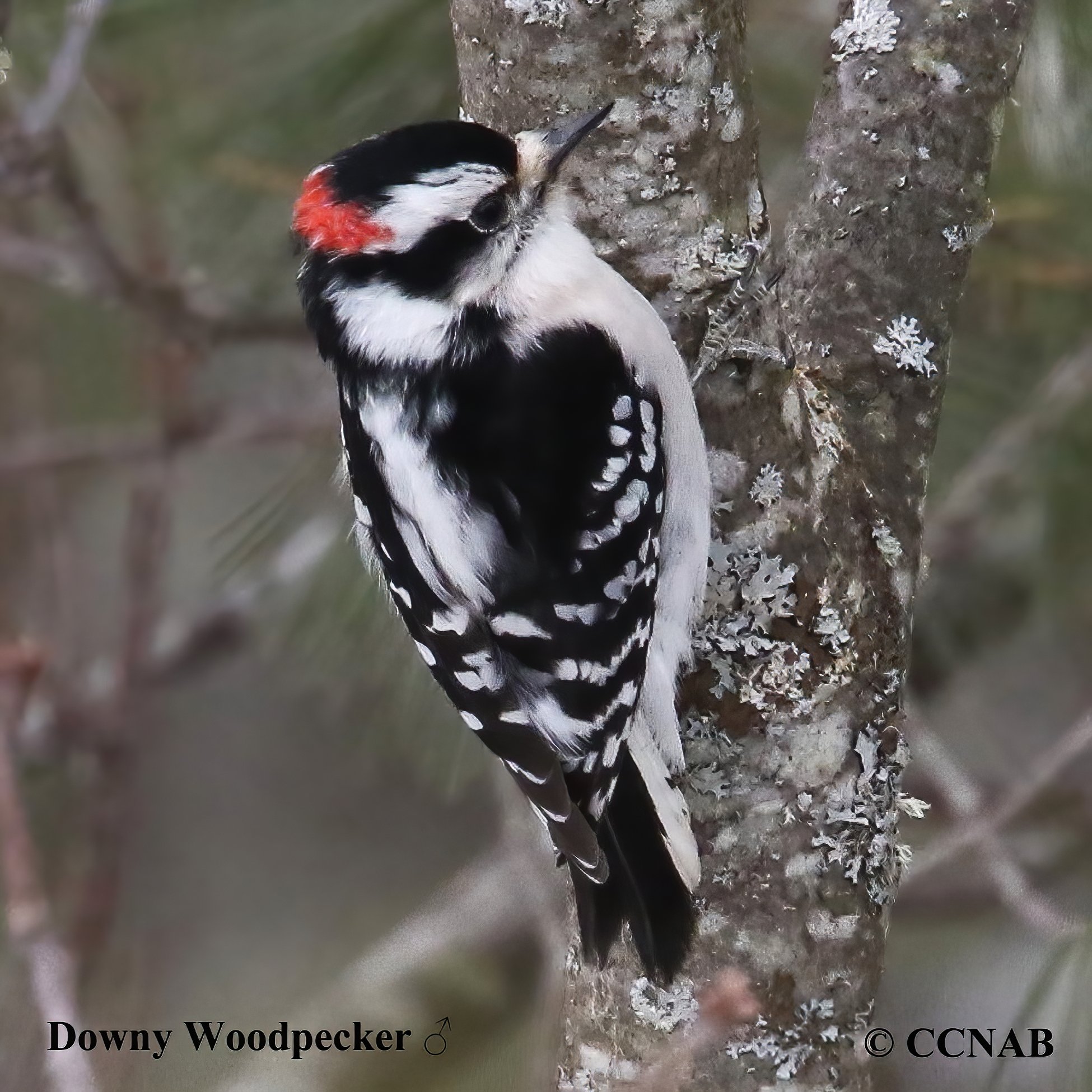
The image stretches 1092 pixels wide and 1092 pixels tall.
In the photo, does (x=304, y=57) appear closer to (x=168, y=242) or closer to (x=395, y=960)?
(x=168, y=242)

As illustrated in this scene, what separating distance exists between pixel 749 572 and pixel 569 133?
490 millimetres

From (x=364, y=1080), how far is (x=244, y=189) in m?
1.45

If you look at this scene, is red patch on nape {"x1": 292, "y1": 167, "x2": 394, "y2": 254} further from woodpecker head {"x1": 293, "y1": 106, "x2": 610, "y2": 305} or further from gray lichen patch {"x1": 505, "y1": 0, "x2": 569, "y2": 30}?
gray lichen patch {"x1": 505, "y1": 0, "x2": 569, "y2": 30}

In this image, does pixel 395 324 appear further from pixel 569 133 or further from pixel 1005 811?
pixel 1005 811

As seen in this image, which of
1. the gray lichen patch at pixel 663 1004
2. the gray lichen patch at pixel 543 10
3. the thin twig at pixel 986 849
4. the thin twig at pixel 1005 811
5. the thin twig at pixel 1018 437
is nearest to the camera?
the gray lichen patch at pixel 543 10

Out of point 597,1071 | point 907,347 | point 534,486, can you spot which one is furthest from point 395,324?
point 597,1071

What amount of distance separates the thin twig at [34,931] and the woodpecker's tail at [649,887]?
24.2 inches

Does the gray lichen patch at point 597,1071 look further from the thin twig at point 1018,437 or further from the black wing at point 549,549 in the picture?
the thin twig at point 1018,437

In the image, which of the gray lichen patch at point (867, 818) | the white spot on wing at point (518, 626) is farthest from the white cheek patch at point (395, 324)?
the gray lichen patch at point (867, 818)

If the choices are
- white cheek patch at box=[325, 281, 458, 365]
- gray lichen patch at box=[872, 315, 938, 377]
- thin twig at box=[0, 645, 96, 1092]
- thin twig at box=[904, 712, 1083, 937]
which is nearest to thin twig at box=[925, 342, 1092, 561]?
thin twig at box=[904, 712, 1083, 937]

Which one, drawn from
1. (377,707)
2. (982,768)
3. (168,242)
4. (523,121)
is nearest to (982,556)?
(982,768)

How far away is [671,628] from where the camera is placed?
1479mm

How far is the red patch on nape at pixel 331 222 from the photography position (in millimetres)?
1398

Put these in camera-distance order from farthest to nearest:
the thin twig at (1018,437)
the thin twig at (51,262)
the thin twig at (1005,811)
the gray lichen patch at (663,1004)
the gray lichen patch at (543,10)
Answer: the thin twig at (51,262), the thin twig at (1018,437), the thin twig at (1005,811), the gray lichen patch at (663,1004), the gray lichen patch at (543,10)
